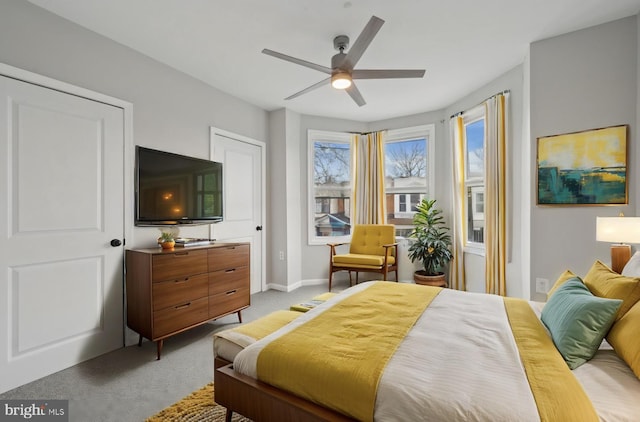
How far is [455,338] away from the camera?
1.40 metres

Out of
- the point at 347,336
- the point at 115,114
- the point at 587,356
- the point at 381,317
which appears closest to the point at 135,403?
the point at 347,336

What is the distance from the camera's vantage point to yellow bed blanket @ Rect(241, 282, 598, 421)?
97 centimetres

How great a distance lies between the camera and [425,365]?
1.17 meters

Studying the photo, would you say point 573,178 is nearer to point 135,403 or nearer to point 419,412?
point 419,412

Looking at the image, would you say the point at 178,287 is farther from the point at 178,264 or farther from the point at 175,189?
the point at 175,189

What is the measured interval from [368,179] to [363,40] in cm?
295

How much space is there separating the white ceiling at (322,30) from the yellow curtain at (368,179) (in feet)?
4.74

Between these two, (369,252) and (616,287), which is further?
(369,252)

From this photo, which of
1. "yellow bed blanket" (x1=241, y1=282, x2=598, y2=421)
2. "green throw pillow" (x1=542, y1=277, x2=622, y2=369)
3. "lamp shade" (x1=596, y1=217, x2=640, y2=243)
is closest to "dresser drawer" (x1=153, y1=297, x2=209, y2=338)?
"yellow bed blanket" (x1=241, y1=282, x2=598, y2=421)

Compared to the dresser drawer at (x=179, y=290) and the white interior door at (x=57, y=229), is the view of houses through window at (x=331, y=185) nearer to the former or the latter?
the dresser drawer at (x=179, y=290)

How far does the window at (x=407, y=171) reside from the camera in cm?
461

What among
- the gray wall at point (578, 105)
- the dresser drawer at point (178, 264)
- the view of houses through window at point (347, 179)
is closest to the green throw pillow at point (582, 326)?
the gray wall at point (578, 105)

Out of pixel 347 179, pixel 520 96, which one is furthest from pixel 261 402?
pixel 347 179

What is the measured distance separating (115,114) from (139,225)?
0.97 meters
